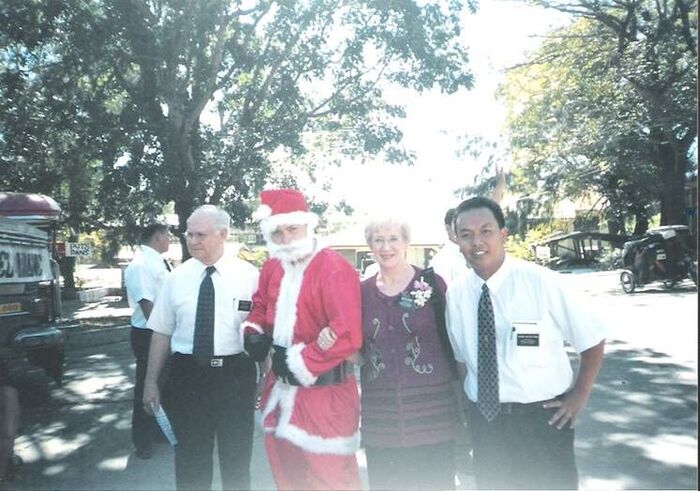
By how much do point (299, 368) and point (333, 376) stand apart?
0.18 m

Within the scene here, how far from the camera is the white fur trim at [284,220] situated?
3080 millimetres

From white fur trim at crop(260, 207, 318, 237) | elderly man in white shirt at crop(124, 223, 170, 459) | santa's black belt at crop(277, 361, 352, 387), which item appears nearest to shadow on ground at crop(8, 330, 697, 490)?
elderly man in white shirt at crop(124, 223, 170, 459)

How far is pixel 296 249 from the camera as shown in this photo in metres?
3.00

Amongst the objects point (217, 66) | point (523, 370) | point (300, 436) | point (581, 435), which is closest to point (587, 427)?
point (581, 435)

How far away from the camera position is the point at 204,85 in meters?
12.8

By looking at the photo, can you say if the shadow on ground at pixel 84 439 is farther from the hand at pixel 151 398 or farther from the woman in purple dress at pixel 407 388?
the woman in purple dress at pixel 407 388

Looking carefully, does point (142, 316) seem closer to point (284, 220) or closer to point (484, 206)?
point (284, 220)

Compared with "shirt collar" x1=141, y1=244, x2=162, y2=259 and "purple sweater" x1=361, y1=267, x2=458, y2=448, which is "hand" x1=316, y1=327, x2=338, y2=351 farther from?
"shirt collar" x1=141, y1=244, x2=162, y2=259

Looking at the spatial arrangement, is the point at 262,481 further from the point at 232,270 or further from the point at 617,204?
the point at 617,204

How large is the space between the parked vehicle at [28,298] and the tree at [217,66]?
5.46 meters

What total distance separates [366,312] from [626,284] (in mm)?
16166

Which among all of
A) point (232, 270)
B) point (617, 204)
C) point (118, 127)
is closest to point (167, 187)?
point (118, 127)

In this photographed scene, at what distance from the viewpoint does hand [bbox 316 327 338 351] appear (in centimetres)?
267

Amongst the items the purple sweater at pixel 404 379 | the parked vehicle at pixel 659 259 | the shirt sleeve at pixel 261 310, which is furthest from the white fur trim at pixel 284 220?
the parked vehicle at pixel 659 259
